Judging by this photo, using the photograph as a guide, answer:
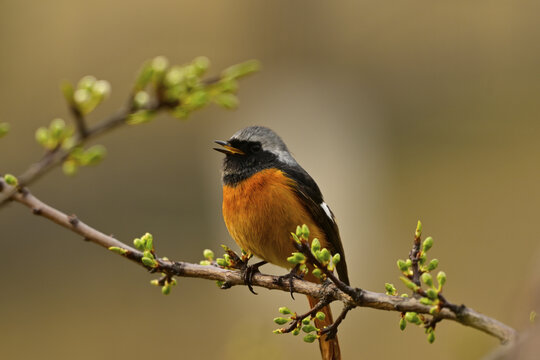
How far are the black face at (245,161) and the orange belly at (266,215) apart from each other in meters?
0.07

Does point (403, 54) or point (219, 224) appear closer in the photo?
point (219, 224)

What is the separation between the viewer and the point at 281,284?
2781 millimetres

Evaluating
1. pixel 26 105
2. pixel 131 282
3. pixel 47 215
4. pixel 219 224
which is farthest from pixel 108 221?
pixel 47 215

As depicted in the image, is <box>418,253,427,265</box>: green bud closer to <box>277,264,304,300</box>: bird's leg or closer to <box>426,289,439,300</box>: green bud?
<box>426,289,439,300</box>: green bud

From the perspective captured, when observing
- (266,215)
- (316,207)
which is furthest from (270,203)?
(316,207)

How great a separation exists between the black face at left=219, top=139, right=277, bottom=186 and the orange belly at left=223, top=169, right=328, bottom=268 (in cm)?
7

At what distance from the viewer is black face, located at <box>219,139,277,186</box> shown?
12.0 ft

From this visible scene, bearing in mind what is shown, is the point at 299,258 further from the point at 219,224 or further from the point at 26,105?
the point at 26,105

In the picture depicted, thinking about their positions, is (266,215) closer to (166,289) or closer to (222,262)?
(222,262)

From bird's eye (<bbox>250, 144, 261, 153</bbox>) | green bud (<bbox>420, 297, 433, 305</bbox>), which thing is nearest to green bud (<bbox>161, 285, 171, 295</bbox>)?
green bud (<bbox>420, 297, 433, 305</bbox>)

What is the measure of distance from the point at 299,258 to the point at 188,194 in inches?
348

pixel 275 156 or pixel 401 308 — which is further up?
pixel 275 156

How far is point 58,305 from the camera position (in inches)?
389

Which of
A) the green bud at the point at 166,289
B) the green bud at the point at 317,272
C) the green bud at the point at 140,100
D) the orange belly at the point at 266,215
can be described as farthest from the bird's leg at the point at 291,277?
the green bud at the point at 140,100
